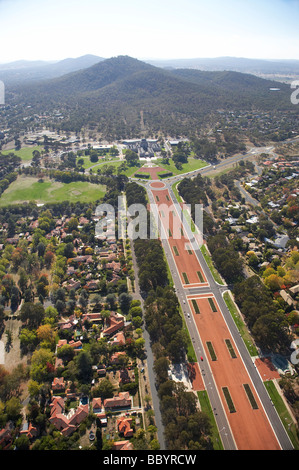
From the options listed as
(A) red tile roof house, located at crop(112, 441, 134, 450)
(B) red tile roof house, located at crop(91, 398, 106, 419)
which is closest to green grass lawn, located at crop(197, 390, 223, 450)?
(A) red tile roof house, located at crop(112, 441, 134, 450)

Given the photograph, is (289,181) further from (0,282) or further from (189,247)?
(0,282)

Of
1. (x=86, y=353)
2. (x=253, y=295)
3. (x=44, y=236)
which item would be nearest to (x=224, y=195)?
(x=253, y=295)

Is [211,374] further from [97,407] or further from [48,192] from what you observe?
[48,192]

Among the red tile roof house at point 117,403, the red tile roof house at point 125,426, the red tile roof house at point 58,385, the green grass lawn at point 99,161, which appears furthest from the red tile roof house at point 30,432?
the green grass lawn at point 99,161

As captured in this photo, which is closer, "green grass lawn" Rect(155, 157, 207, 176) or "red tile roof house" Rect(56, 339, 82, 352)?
"red tile roof house" Rect(56, 339, 82, 352)

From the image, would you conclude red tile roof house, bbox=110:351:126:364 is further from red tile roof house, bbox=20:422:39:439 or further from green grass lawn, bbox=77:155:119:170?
green grass lawn, bbox=77:155:119:170

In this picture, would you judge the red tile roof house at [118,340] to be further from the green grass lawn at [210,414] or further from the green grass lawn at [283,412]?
the green grass lawn at [283,412]
